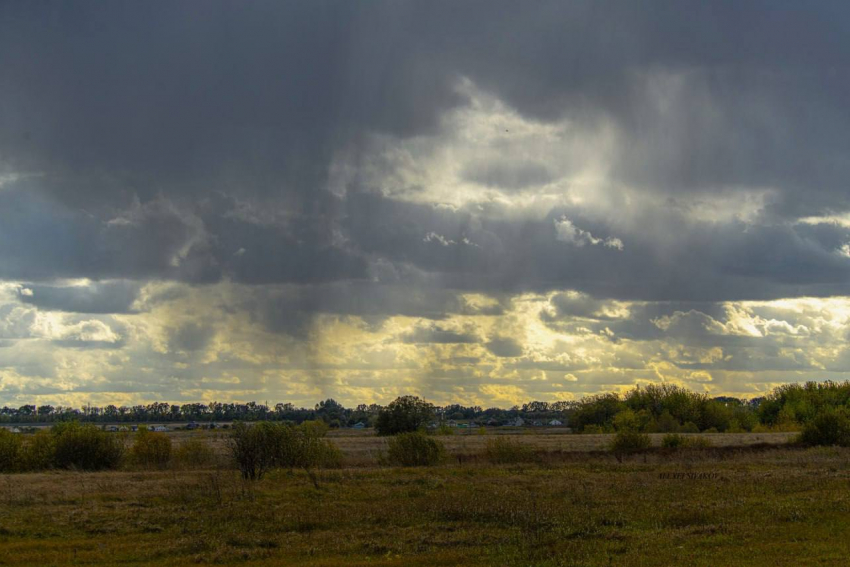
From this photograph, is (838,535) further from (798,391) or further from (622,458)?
(798,391)

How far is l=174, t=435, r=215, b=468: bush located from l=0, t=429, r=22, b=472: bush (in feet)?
44.4

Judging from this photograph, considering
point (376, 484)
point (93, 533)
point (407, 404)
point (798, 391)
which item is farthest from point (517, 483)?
point (798, 391)

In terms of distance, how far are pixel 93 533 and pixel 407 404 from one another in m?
83.3

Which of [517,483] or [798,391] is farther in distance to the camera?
[798,391]

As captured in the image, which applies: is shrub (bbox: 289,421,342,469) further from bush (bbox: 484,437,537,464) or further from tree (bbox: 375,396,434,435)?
tree (bbox: 375,396,434,435)

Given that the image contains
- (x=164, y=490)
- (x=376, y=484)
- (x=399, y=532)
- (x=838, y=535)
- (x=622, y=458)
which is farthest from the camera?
(x=622, y=458)

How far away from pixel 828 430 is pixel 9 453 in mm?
76612

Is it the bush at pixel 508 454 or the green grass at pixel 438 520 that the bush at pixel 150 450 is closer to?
the green grass at pixel 438 520

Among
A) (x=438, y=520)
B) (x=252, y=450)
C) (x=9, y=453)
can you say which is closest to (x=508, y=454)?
(x=252, y=450)

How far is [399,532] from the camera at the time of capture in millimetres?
29484

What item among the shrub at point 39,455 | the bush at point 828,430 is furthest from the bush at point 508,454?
the shrub at point 39,455

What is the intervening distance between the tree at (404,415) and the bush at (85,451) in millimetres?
50202

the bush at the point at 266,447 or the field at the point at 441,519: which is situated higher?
the bush at the point at 266,447

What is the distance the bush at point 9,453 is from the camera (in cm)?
6600
